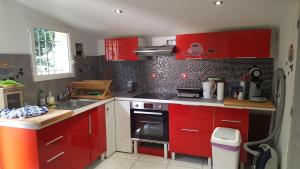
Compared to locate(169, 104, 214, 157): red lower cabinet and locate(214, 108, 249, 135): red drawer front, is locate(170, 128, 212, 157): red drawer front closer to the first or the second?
locate(169, 104, 214, 157): red lower cabinet

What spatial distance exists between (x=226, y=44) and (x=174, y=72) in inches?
35.1

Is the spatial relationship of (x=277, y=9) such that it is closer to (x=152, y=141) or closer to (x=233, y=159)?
(x=233, y=159)

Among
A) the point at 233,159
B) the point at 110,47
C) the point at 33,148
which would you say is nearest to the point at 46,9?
the point at 110,47

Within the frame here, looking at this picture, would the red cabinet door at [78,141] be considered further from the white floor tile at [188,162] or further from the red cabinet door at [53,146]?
the white floor tile at [188,162]

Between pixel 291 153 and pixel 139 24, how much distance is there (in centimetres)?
213

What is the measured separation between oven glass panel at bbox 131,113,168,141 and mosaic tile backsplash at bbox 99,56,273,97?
2.03 ft

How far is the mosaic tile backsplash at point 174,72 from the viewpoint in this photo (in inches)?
110

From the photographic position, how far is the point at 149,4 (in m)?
2.07

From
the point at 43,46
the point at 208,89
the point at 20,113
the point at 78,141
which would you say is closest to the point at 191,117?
the point at 208,89

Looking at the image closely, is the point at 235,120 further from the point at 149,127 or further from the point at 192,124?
the point at 149,127

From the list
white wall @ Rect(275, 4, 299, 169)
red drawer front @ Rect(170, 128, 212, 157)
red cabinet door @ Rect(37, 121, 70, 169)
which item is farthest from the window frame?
white wall @ Rect(275, 4, 299, 169)

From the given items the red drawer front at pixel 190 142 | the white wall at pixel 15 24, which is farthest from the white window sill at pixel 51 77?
the red drawer front at pixel 190 142

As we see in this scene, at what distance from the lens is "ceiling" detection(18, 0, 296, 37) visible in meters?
1.99

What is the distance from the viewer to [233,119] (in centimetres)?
244
